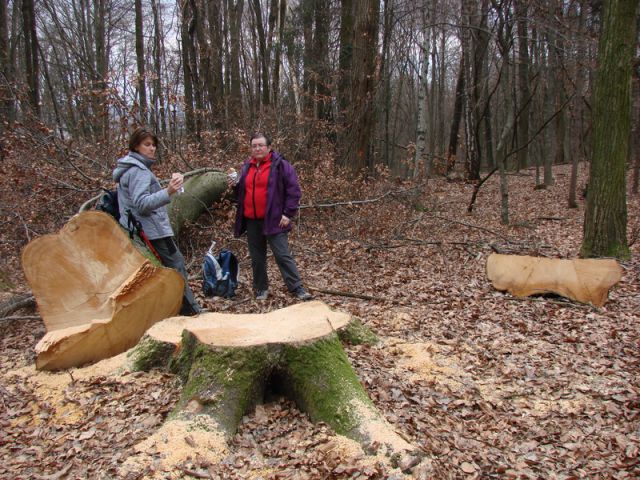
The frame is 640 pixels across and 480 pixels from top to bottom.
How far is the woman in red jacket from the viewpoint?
543 cm

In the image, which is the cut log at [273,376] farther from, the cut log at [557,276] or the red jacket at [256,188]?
the cut log at [557,276]

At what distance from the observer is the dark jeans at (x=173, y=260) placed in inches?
184

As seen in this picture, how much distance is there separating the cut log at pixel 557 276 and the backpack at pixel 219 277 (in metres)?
3.11

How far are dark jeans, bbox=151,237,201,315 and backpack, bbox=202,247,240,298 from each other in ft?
2.87

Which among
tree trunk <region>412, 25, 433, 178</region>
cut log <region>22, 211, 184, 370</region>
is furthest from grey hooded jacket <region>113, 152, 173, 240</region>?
tree trunk <region>412, 25, 433, 178</region>

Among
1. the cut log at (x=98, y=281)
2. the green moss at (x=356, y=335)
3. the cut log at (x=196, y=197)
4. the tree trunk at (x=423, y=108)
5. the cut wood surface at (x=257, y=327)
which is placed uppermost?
the tree trunk at (x=423, y=108)

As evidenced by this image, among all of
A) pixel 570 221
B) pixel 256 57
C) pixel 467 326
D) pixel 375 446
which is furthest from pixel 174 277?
pixel 256 57

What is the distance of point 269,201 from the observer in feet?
17.8

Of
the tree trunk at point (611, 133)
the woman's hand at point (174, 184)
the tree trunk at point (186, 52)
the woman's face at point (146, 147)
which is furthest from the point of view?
the tree trunk at point (186, 52)

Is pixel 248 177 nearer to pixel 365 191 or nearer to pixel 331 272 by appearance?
pixel 331 272

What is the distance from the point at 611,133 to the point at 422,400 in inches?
202

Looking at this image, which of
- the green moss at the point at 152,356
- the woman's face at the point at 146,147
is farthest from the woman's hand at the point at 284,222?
the green moss at the point at 152,356

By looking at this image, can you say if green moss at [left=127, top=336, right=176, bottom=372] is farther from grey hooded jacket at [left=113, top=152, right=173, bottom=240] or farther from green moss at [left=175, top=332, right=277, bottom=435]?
grey hooded jacket at [left=113, top=152, right=173, bottom=240]

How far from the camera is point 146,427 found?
120 inches
